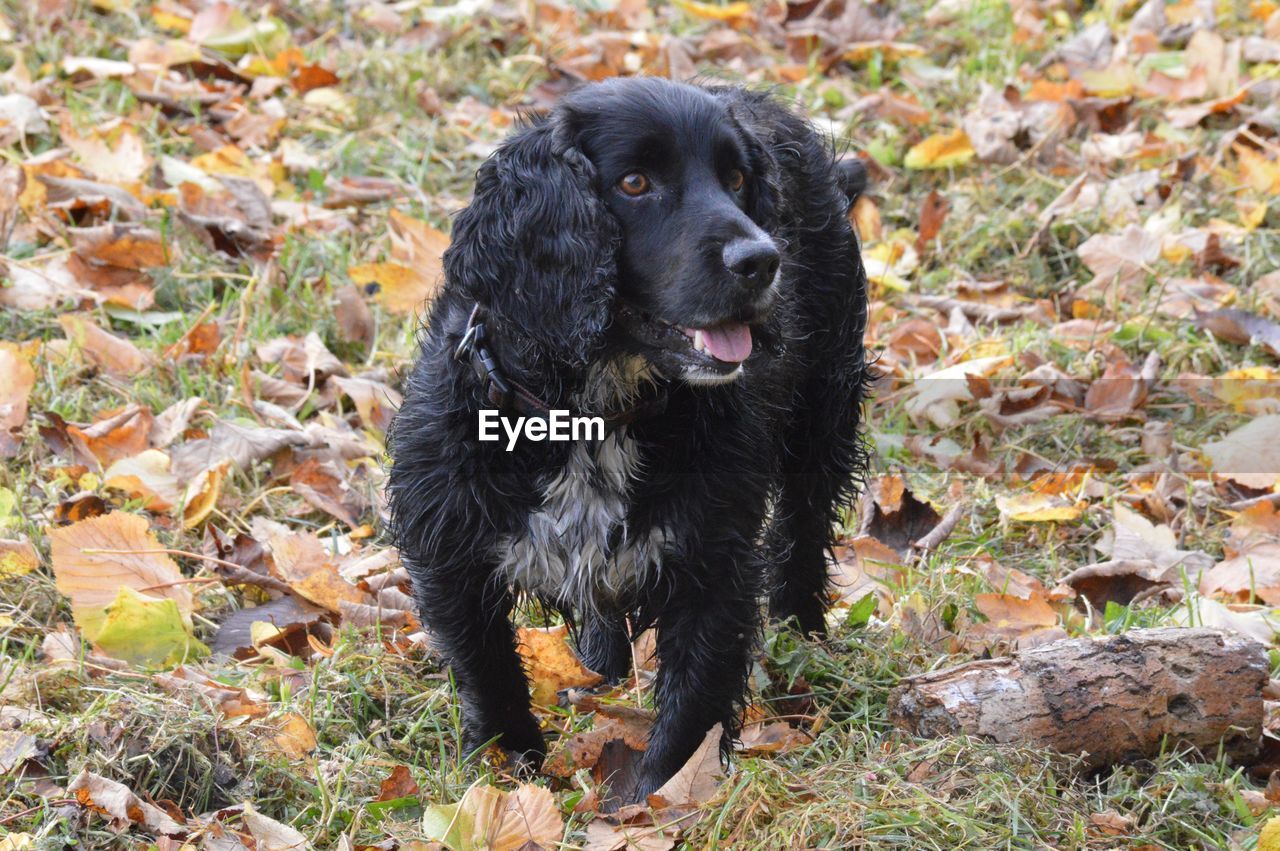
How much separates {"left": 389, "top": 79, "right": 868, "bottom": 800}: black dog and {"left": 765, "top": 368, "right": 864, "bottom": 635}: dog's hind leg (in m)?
0.68

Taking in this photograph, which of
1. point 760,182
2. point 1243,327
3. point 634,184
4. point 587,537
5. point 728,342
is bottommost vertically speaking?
point 1243,327

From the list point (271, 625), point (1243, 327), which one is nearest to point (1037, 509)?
point (1243, 327)

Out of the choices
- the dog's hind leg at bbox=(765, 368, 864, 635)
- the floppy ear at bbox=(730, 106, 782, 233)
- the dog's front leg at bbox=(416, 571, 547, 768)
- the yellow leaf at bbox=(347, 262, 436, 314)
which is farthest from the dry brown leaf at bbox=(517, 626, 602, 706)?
the yellow leaf at bbox=(347, 262, 436, 314)

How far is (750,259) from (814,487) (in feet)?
4.49

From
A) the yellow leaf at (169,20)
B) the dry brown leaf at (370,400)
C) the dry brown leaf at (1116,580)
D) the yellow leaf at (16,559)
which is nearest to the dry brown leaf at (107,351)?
the dry brown leaf at (370,400)

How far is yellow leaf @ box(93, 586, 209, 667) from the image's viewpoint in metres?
3.47

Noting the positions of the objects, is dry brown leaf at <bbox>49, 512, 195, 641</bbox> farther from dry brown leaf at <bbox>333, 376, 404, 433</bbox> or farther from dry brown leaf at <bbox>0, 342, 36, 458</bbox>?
dry brown leaf at <bbox>333, 376, 404, 433</bbox>

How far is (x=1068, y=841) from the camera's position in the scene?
285 cm

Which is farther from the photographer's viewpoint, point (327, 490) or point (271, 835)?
point (327, 490)

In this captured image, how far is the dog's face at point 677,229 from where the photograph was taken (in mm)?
2828

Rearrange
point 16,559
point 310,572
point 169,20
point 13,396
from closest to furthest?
point 16,559 → point 310,572 → point 13,396 → point 169,20

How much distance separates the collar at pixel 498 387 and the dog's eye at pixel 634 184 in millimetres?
375

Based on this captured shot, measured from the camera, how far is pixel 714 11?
7.69 metres

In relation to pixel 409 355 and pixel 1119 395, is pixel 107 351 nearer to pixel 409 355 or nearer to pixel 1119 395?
pixel 409 355
